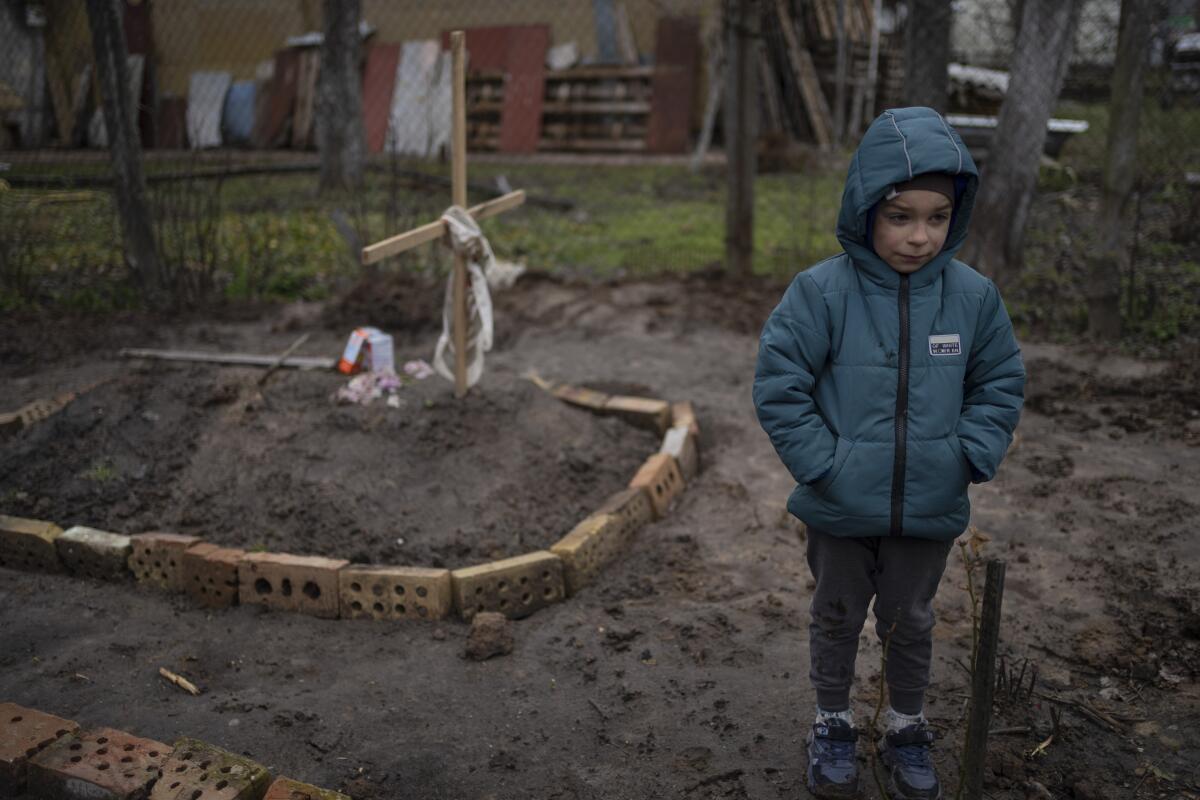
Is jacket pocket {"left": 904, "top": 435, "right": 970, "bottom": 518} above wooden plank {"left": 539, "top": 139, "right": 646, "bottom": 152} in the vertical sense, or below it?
below

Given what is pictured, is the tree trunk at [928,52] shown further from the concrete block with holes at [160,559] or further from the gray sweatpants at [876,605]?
the concrete block with holes at [160,559]

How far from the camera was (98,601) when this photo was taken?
3.62m

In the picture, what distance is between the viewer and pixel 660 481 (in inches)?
171

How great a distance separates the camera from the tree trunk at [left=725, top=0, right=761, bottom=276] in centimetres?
717

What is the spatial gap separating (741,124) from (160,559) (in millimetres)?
5179

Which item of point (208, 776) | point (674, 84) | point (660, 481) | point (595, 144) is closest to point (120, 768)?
point (208, 776)

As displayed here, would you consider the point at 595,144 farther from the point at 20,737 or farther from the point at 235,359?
the point at 20,737

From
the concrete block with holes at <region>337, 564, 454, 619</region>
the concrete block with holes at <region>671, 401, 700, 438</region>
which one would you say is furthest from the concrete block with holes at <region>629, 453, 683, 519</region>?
the concrete block with holes at <region>337, 564, 454, 619</region>

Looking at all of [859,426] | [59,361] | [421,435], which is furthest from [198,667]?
[59,361]

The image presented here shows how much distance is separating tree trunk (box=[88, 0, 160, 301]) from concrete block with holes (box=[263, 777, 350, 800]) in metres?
5.37

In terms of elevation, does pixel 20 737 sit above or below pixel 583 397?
below

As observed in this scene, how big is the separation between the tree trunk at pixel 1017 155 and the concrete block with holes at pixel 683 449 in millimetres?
3250

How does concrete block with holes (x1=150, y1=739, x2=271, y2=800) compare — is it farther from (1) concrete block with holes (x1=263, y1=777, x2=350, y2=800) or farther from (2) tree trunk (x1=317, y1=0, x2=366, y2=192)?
(2) tree trunk (x1=317, y1=0, x2=366, y2=192)

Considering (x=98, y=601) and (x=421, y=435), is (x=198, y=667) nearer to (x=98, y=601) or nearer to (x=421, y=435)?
(x=98, y=601)
